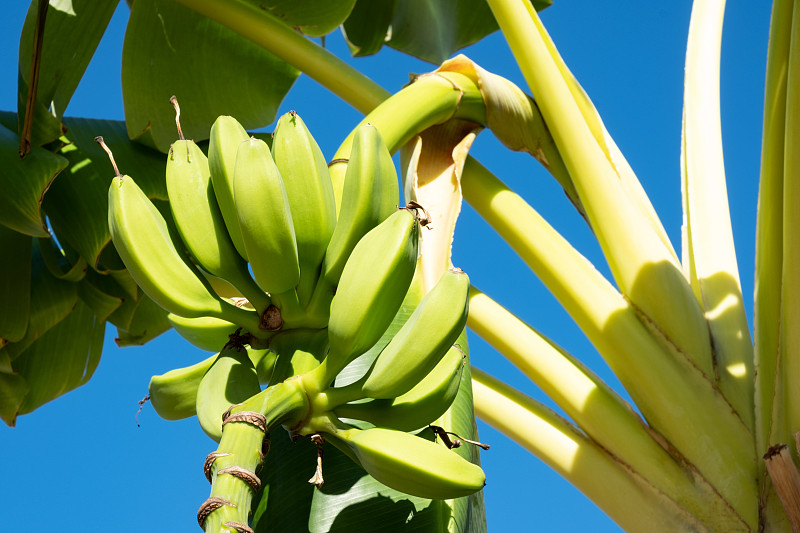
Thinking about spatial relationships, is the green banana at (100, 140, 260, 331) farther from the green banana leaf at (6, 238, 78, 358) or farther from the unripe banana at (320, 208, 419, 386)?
the green banana leaf at (6, 238, 78, 358)

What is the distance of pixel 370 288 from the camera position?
568 millimetres

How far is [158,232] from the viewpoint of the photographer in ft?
2.10

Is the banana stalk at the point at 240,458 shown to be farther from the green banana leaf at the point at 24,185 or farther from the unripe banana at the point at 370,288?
the green banana leaf at the point at 24,185

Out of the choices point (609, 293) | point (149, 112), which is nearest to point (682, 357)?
point (609, 293)

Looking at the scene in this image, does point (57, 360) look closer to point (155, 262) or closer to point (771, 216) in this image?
point (155, 262)

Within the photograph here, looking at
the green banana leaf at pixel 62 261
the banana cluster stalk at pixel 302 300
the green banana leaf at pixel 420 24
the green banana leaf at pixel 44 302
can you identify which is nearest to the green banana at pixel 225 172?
the banana cluster stalk at pixel 302 300

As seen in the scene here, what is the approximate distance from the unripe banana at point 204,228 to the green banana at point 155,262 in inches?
0.7

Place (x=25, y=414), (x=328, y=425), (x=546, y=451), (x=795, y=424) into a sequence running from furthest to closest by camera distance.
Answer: (x=25, y=414), (x=546, y=451), (x=795, y=424), (x=328, y=425)

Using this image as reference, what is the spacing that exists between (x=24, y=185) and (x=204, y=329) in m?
0.55

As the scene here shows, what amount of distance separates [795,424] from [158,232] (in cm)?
76

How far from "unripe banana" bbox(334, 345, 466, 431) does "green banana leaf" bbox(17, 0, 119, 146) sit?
85 cm

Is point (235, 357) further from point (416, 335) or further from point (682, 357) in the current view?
point (682, 357)

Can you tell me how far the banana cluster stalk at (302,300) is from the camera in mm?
559

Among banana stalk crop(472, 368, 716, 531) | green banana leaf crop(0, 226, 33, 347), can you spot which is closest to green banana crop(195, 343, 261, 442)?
banana stalk crop(472, 368, 716, 531)
